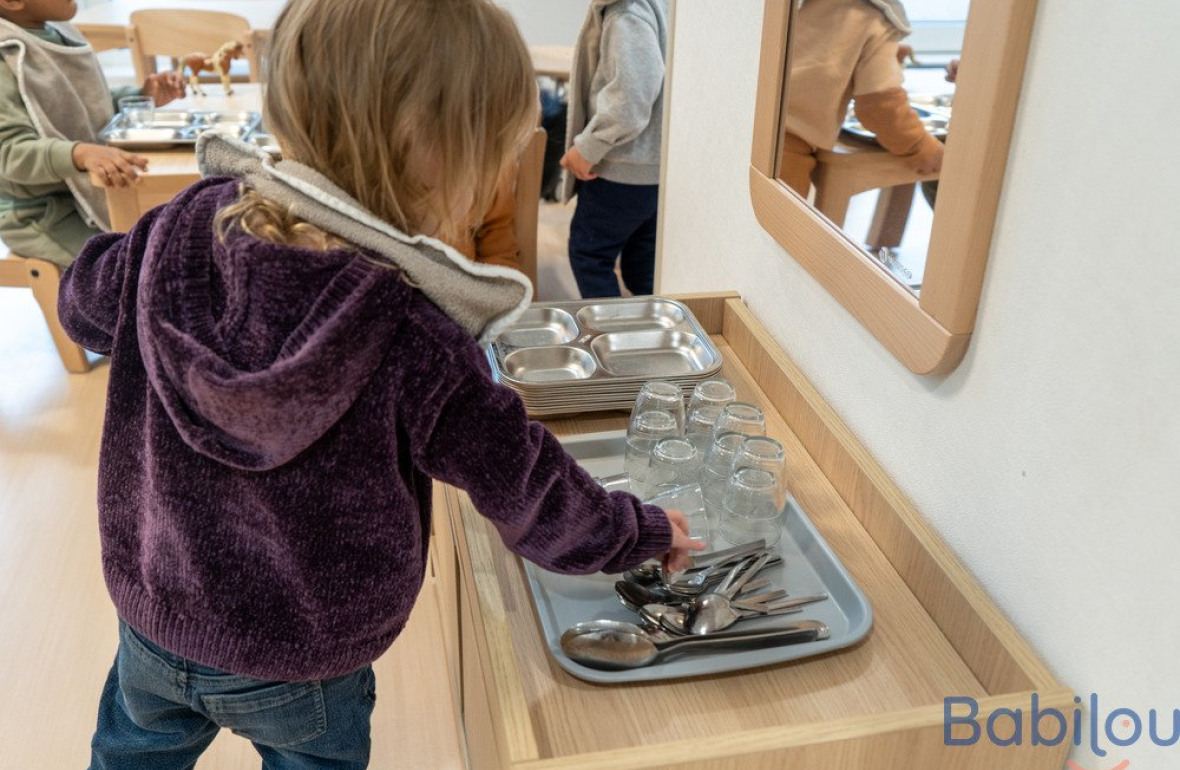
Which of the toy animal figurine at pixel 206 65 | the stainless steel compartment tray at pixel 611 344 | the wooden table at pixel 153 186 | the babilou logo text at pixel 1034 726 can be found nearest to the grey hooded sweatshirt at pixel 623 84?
the wooden table at pixel 153 186

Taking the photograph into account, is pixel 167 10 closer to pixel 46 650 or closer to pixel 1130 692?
pixel 46 650

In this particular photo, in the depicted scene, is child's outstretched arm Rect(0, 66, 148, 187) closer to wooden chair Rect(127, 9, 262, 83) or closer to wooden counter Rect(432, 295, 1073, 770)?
wooden chair Rect(127, 9, 262, 83)

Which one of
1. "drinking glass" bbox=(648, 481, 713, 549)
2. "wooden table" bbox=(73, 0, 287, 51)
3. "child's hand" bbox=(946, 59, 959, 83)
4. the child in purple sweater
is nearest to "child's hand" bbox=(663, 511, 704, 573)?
the child in purple sweater

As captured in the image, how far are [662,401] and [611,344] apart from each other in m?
0.26

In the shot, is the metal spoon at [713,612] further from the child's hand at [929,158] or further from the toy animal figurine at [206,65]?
the toy animal figurine at [206,65]

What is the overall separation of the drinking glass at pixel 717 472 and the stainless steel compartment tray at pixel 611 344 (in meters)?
0.19

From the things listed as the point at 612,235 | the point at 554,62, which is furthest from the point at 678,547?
the point at 554,62

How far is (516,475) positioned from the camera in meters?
0.79

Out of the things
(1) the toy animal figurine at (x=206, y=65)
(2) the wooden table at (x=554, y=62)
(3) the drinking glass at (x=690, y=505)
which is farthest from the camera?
(2) the wooden table at (x=554, y=62)

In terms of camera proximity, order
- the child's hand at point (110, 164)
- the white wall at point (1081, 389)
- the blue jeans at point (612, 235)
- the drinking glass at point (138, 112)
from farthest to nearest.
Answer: the blue jeans at point (612, 235)
the drinking glass at point (138, 112)
the child's hand at point (110, 164)
the white wall at point (1081, 389)

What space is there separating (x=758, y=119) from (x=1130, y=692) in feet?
2.76

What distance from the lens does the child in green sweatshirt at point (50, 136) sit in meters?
2.27

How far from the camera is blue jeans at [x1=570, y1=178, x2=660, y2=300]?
263 cm

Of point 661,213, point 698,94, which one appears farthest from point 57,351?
point 698,94
